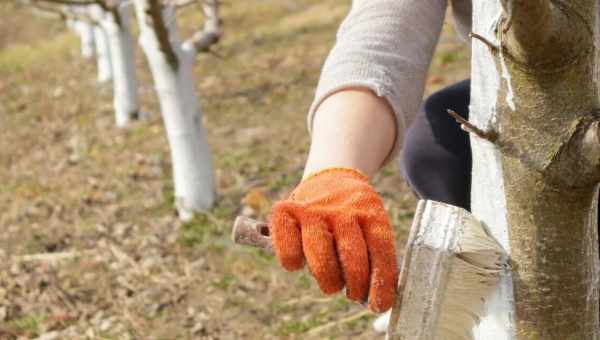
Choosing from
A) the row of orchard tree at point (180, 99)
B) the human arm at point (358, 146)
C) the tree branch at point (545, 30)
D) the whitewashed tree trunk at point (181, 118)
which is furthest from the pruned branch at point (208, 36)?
the tree branch at point (545, 30)

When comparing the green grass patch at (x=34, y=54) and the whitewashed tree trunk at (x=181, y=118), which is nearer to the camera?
the whitewashed tree trunk at (x=181, y=118)

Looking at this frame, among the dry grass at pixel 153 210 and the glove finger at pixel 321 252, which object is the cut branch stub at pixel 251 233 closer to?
the glove finger at pixel 321 252

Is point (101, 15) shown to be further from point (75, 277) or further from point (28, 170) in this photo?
Answer: point (75, 277)

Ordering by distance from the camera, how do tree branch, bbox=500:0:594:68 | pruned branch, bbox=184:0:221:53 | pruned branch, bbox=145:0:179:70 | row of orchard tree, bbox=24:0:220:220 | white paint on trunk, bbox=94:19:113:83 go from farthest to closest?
white paint on trunk, bbox=94:19:113:83 < pruned branch, bbox=184:0:221:53 < row of orchard tree, bbox=24:0:220:220 < pruned branch, bbox=145:0:179:70 < tree branch, bbox=500:0:594:68

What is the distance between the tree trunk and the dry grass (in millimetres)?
1428

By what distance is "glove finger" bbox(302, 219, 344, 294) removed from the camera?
1321 millimetres

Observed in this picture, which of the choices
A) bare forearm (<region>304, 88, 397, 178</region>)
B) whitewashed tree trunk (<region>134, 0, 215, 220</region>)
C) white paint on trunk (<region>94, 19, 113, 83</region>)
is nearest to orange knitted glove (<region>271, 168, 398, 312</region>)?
bare forearm (<region>304, 88, 397, 178</region>)

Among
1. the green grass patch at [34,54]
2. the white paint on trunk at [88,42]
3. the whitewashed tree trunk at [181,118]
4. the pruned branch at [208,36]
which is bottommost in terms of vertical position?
the green grass patch at [34,54]

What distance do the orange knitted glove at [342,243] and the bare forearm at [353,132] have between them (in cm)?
17

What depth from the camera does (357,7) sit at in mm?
1763

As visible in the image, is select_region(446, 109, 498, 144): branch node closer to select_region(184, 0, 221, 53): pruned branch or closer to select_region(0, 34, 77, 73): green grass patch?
select_region(184, 0, 221, 53): pruned branch

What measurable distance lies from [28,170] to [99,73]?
329cm

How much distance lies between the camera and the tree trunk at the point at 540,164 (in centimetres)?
123

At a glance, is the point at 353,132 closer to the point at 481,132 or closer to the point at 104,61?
the point at 481,132
